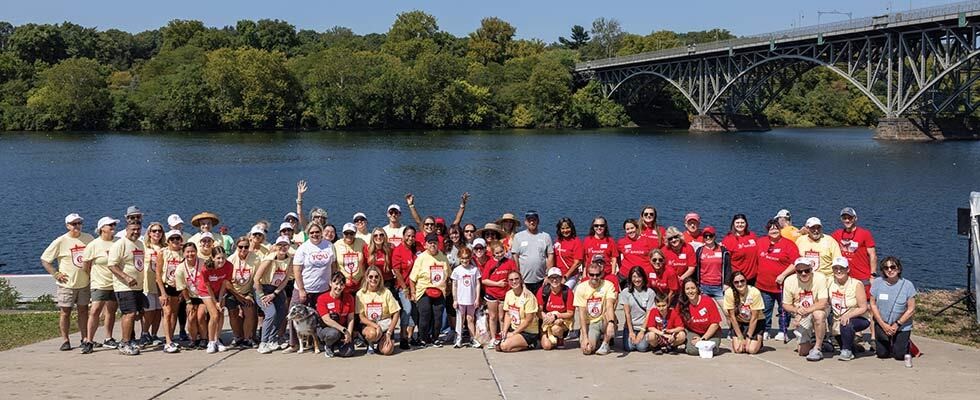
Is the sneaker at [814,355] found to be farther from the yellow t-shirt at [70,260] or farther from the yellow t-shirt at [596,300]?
the yellow t-shirt at [70,260]

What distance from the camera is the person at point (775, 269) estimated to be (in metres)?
11.4

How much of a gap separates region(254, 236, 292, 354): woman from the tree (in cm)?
9206

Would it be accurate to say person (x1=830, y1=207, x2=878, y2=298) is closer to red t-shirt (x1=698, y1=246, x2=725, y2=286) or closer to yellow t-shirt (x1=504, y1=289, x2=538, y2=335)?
red t-shirt (x1=698, y1=246, x2=725, y2=286)

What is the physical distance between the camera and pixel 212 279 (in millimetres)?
10555

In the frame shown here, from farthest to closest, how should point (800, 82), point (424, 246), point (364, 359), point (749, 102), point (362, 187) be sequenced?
point (800, 82)
point (749, 102)
point (362, 187)
point (424, 246)
point (364, 359)

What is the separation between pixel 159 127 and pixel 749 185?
2689 inches

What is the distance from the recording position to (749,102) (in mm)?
102250

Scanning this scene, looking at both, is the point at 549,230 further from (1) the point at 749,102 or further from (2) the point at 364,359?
(1) the point at 749,102

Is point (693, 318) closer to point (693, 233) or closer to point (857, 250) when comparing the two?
point (693, 233)

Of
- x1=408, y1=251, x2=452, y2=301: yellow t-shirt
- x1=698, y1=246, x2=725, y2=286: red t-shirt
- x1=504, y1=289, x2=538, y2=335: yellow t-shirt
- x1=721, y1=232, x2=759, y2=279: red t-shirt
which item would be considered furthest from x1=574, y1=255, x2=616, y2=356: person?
x1=721, y1=232, x2=759, y2=279: red t-shirt

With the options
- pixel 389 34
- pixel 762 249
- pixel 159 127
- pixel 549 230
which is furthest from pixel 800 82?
pixel 762 249

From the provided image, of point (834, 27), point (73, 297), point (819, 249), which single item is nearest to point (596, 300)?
point (819, 249)

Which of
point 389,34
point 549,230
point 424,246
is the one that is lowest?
point 549,230

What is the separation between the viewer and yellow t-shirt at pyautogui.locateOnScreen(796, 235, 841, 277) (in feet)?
37.0
